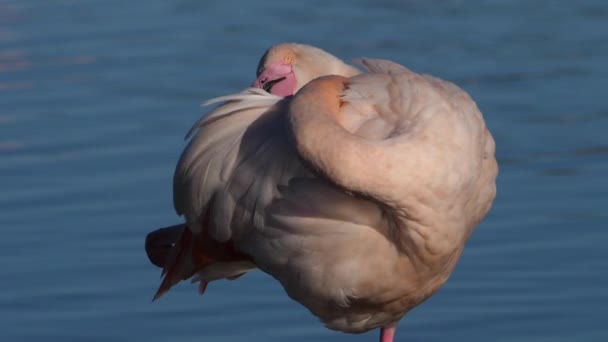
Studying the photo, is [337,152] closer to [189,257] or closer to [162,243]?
[189,257]

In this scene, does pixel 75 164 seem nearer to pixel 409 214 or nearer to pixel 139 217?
pixel 139 217

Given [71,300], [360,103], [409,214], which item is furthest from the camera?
[71,300]

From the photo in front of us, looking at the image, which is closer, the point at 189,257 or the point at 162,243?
the point at 189,257

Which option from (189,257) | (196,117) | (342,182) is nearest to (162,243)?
(189,257)

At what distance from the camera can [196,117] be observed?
9156 mm

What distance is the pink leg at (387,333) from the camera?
5727 millimetres

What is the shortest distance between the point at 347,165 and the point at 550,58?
6497 mm

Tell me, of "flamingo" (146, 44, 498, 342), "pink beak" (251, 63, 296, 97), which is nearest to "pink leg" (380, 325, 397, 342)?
"flamingo" (146, 44, 498, 342)

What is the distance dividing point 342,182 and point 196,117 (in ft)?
16.8

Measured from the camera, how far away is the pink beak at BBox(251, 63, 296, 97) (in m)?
5.15

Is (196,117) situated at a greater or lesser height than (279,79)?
lesser

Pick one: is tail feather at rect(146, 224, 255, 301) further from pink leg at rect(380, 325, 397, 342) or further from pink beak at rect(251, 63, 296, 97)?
pink beak at rect(251, 63, 296, 97)

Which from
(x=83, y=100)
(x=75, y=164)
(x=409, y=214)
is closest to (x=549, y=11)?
(x=83, y=100)

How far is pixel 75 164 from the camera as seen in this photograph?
845cm
